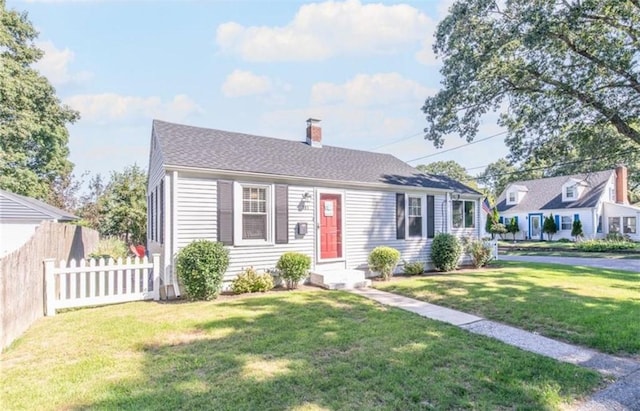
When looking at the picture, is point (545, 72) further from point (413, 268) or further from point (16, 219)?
point (16, 219)

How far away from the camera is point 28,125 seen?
19.1 m

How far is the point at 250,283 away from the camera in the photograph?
829 centimetres

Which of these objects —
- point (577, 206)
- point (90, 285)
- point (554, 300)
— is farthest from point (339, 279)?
point (577, 206)

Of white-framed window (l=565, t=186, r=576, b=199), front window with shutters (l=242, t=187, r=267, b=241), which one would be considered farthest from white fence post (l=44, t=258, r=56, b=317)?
white-framed window (l=565, t=186, r=576, b=199)

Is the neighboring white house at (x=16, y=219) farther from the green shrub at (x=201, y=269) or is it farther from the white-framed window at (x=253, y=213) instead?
the white-framed window at (x=253, y=213)

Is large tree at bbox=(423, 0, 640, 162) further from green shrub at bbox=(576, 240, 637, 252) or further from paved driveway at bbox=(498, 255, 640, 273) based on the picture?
green shrub at bbox=(576, 240, 637, 252)

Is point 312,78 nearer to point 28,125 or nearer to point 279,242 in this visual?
point 279,242

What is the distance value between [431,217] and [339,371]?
30.7ft

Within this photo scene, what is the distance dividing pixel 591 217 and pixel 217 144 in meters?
28.9

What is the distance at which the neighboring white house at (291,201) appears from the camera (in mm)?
8211

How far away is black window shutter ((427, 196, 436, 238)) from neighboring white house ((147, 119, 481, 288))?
35mm

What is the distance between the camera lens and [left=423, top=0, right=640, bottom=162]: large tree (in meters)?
9.85

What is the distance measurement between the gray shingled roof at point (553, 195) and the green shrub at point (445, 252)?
68.1ft

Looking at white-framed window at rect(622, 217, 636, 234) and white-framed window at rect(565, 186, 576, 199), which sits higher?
white-framed window at rect(565, 186, 576, 199)
